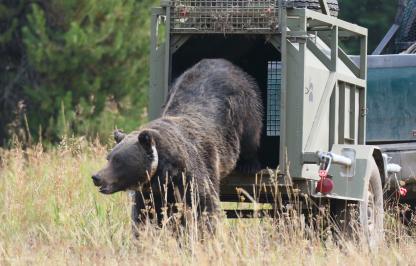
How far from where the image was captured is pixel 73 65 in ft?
64.4

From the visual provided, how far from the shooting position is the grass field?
7715mm

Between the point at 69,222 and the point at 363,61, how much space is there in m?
3.08

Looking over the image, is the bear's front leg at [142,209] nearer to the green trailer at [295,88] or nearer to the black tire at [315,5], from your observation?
the green trailer at [295,88]

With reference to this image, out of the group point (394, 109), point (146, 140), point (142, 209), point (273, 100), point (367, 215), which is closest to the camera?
point (146, 140)

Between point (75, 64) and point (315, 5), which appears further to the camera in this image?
point (75, 64)

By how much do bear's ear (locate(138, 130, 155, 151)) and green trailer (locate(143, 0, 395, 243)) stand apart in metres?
0.83

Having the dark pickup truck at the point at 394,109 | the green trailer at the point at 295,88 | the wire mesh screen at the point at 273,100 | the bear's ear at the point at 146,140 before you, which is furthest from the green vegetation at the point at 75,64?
the bear's ear at the point at 146,140

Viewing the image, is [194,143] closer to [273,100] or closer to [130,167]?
[130,167]

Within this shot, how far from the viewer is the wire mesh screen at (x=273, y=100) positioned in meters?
10.3

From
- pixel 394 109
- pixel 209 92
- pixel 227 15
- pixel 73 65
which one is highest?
pixel 227 15

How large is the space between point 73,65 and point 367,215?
1066 centimetres

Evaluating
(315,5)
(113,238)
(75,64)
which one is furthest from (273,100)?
(75,64)

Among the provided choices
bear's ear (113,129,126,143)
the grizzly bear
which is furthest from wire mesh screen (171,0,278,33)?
bear's ear (113,129,126,143)

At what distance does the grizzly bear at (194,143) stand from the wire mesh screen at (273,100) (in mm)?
487
